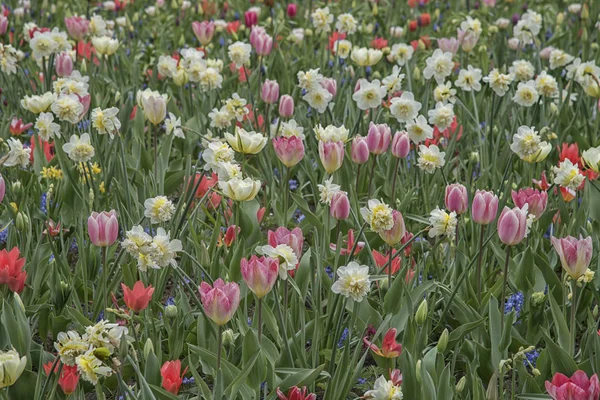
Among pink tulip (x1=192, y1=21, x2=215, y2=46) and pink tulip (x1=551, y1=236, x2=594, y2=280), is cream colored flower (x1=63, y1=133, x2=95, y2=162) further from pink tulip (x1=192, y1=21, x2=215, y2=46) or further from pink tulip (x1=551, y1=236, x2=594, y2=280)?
pink tulip (x1=192, y1=21, x2=215, y2=46)

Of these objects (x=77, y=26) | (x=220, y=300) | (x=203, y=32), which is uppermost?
(x=220, y=300)

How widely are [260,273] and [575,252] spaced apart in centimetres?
70

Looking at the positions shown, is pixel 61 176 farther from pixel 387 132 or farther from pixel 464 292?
pixel 464 292

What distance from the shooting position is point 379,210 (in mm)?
2021

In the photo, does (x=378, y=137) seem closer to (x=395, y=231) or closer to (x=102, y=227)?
(x=395, y=231)

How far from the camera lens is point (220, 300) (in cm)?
171

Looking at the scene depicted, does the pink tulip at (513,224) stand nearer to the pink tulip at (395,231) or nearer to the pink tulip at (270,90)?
the pink tulip at (395,231)

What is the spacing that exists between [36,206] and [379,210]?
1320mm

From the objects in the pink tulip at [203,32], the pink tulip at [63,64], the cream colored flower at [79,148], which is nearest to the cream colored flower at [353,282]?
the cream colored flower at [79,148]

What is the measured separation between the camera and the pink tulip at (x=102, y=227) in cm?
200

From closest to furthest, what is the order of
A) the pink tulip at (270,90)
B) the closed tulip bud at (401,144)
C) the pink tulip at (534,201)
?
the pink tulip at (534,201), the closed tulip bud at (401,144), the pink tulip at (270,90)

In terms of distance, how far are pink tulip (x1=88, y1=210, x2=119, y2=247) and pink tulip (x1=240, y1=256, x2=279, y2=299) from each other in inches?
16.1

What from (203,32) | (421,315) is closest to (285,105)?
(203,32)

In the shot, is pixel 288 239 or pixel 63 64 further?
pixel 63 64
